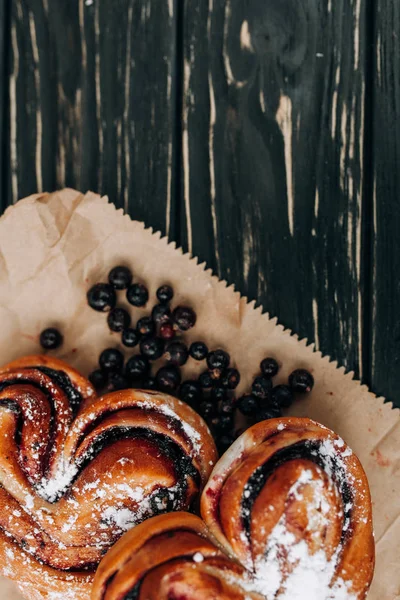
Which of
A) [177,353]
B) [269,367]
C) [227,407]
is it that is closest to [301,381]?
[269,367]

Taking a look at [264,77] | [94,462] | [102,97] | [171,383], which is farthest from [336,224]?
[94,462]

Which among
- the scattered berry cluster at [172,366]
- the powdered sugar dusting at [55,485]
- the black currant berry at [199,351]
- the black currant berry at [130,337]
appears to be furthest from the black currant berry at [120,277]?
the powdered sugar dusting at [55,485]

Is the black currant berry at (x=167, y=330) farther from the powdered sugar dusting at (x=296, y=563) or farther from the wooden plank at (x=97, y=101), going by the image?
the powdered sugar dusting at (x=296, y=563)

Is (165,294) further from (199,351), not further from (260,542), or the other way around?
(260,542)

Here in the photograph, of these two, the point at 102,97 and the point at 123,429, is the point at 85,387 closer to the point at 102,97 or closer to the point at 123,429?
the point at 123,429

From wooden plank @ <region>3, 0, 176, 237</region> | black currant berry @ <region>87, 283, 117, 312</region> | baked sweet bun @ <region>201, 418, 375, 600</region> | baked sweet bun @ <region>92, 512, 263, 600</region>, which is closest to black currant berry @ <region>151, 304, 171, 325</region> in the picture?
black currant berry @ <region>87, 283, 117, 312</region>

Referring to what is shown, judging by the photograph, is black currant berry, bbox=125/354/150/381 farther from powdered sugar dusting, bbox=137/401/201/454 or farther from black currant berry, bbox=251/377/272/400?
black currant berry, bbox=251/377/272/400

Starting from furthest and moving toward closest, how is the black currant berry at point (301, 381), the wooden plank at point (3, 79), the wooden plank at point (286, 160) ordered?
1. the wooden plank at point (3, 79)
2. the wooden plank at point (286, 160)
3. the black currant berry at point (301, 381)
